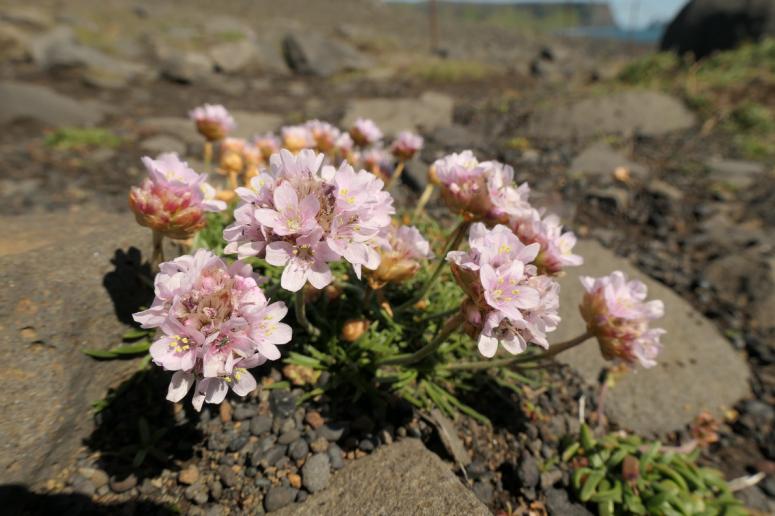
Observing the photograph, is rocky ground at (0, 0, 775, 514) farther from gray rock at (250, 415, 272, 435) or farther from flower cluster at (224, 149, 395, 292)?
flower cluster at (224, 149, 395, 292)

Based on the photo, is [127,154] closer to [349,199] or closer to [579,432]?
[349,199]

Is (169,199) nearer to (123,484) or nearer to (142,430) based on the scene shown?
(142,430)

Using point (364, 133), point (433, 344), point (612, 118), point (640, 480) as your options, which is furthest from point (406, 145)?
point (612, 118)

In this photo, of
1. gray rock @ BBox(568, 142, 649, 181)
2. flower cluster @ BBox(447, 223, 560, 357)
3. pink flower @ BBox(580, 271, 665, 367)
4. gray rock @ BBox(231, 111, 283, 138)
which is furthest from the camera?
gray rock @ BBox(231, 111, 283, 138)

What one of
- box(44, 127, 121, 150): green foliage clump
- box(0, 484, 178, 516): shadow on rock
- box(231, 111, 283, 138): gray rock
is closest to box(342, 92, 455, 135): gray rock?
box(231, 111, 283, 138): gray rock

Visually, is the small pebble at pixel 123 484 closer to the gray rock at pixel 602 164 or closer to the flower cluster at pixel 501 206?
the flower cluster at pixel 501 206

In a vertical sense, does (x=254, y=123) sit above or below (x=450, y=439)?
below
